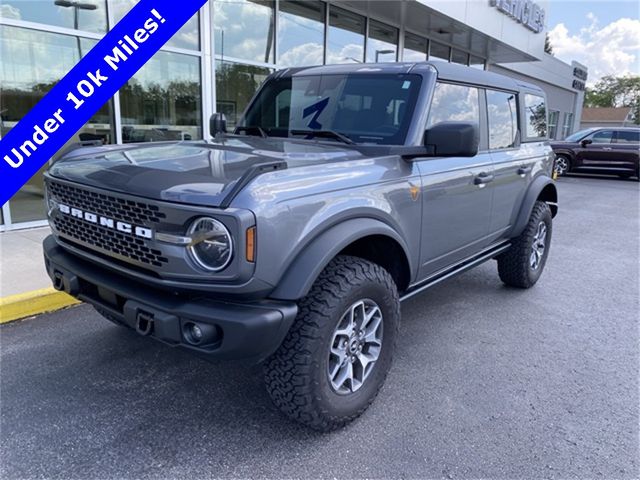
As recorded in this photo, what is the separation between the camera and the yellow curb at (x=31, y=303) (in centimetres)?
378

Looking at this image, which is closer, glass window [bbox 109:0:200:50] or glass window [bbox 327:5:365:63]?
glass window [bbox 109:0:200:50]

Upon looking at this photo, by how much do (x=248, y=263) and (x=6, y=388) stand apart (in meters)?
1.90

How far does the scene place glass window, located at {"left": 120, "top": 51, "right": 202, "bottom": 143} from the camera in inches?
295

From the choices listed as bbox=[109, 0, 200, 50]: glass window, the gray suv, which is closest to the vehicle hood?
the gray suv

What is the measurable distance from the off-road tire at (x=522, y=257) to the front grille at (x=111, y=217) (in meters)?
3.51

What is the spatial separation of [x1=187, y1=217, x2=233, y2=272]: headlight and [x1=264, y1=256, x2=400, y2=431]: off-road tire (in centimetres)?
46

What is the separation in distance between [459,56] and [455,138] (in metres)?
15.1

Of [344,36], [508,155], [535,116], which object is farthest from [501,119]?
[344,36]

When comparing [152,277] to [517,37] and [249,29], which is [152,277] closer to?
[249,29]

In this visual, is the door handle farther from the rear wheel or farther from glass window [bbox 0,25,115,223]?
the rear wheel

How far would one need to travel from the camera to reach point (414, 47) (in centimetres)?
1391

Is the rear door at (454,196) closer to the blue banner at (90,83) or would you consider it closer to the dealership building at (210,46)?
the dealership building at (210,46)

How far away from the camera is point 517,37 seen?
1534 centimetres

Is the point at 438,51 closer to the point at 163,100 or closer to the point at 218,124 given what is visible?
the point at 163,100
